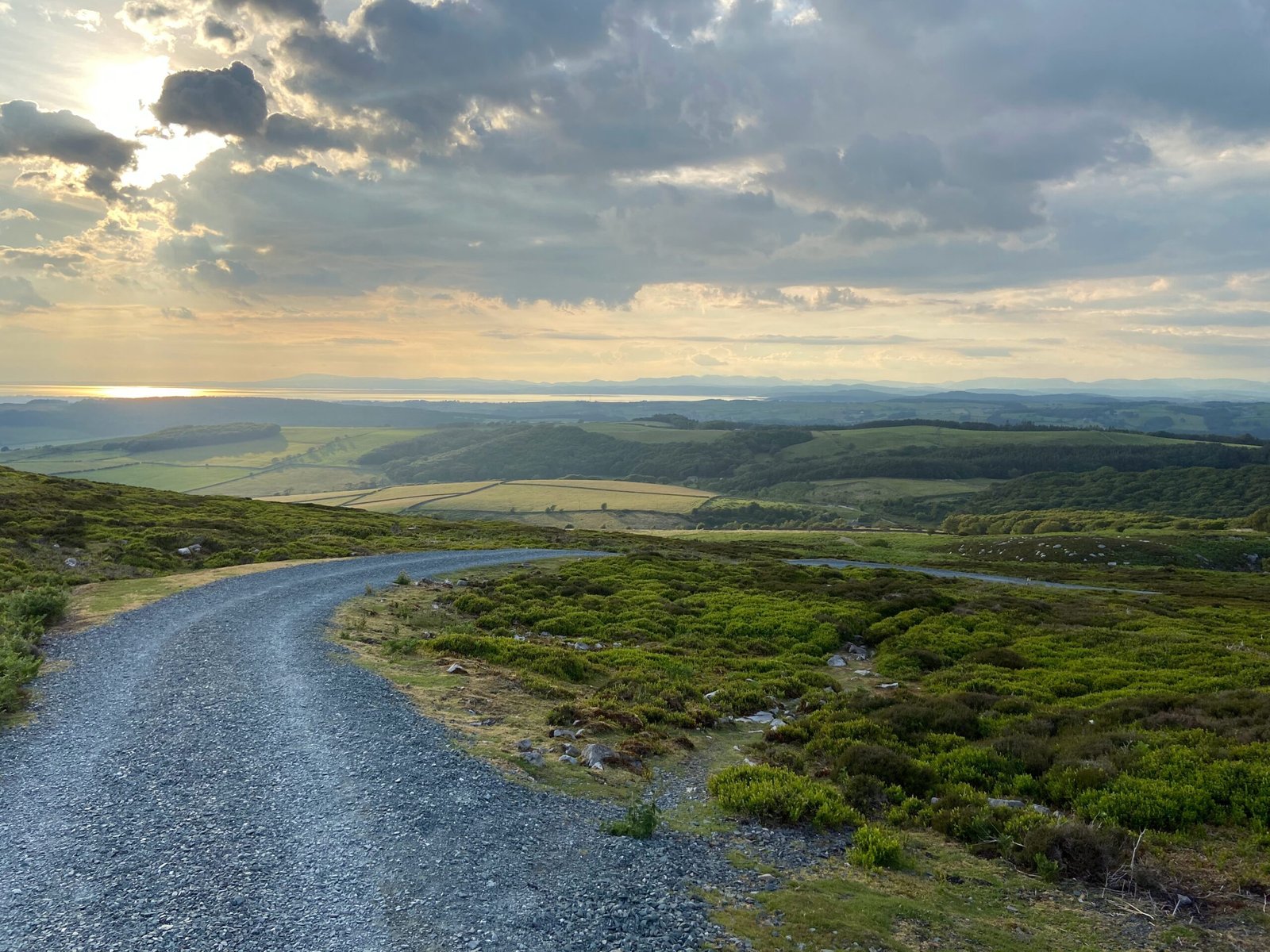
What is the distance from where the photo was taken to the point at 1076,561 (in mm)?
91625

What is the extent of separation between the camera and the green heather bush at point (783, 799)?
13.2m

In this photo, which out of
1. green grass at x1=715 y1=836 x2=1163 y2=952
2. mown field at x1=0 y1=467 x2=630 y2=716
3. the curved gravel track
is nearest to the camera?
the curved gravel track

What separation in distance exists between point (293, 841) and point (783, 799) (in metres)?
8.84

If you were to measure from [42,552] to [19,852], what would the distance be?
36.8 metres

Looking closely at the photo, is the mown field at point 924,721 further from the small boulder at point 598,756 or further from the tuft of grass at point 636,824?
the tuft of grass at point 636,824

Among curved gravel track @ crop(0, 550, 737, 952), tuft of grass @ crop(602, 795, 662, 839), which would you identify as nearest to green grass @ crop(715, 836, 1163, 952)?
curved gravel track @ crop(0, 550, 737, 952)

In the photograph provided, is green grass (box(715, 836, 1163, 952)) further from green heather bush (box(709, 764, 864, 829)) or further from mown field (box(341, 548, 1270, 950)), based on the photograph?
green heather bush (box(709, 764, 864, 829))

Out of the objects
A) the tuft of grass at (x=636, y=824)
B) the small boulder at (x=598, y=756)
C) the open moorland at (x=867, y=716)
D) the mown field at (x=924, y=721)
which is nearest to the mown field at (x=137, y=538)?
the open moorland at (x=867, y=716)

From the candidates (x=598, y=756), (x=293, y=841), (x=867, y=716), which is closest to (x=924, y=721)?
(x=867, y=716)

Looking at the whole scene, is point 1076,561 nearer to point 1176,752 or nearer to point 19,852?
point 1176,752

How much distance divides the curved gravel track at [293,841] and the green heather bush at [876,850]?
8.09 ft

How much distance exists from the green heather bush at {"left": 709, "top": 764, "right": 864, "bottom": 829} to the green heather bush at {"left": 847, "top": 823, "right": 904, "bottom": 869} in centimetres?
88

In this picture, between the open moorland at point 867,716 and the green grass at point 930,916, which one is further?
the open moorland at point 867,716

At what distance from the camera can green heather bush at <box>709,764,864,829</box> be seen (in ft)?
43.4
